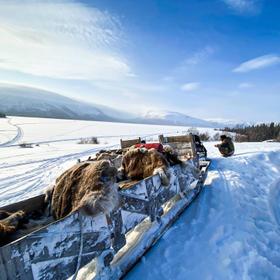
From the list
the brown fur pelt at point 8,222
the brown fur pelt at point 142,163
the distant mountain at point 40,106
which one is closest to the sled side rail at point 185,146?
the brown fur pelt at point 142,163

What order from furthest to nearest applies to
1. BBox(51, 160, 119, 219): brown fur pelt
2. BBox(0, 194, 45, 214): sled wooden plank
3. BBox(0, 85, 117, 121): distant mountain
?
1. BBox(0, 85, 117, 121): distant mountain
2. BBox(0, 194, 45, 214): sled wooden plank
3. BBox(51, 160, 119, 219): brown fur pelt

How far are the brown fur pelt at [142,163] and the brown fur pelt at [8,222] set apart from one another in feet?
7.16

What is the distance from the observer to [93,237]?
2656mm

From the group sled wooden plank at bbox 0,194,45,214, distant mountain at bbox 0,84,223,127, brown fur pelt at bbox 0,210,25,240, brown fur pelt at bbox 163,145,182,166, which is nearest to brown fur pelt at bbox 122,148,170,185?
brown fur pelt at bbox 163,145,182,166

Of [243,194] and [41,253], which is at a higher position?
[41,253]

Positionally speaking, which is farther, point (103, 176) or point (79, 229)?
point (103, 176)

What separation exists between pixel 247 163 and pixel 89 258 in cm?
662

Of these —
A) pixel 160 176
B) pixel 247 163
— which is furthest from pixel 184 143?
pixel 160 176

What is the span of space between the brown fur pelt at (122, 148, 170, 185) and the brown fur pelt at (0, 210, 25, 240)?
2.18m

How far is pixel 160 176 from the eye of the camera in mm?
4348

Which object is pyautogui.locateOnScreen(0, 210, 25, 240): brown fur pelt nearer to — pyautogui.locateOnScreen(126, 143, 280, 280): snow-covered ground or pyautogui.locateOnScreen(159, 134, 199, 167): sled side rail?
pyautogui.locateOnScreen(126, 143, 280, 280): snow-covered ground

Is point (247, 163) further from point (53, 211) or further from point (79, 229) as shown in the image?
point (79, 229)

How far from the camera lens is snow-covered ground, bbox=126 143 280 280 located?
11.3ft

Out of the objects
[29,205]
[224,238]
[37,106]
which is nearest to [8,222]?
[29,205]
